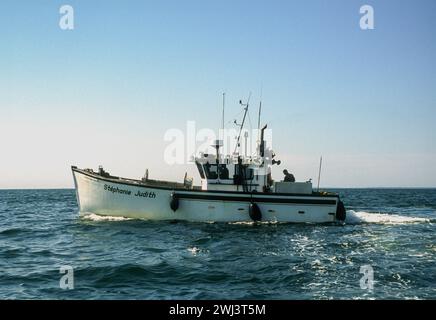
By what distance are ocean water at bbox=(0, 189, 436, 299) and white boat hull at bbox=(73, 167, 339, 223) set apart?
0.57 metres

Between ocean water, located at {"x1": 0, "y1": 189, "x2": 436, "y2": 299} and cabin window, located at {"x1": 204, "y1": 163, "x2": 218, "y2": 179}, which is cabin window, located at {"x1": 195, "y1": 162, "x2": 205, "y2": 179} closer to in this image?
cabin window, located at {"x1": 204, "y1": 163, "x2": 218, "y2": 179}

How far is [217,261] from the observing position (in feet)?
43.1

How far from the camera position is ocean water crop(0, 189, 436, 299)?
32.0ft

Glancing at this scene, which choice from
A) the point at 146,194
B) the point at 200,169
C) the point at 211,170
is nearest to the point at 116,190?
the point at 146,194

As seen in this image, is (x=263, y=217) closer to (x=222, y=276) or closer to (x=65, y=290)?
(x=222, y=276)

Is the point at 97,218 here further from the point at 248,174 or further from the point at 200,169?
the point at 248,174

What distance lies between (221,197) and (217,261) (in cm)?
810

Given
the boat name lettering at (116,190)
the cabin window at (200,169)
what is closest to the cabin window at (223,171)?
the cabin window at (200,169)

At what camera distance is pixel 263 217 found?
21.4 meters

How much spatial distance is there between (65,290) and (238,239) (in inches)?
338

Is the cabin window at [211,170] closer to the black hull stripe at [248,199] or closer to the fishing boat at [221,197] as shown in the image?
the fishing boat at [221,197]

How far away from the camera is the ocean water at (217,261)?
32.0 ft

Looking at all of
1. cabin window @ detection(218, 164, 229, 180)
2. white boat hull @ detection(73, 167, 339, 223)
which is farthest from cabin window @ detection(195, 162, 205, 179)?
white boat hull @ detection(73, 167, 339, 223)
